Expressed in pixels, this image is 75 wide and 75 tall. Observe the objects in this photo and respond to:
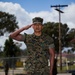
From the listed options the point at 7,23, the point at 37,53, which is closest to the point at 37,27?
the point at 37,53

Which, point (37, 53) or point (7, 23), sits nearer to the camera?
point (37, 53)

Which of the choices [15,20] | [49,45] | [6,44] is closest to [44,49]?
[49,45]

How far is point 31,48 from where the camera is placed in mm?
5949

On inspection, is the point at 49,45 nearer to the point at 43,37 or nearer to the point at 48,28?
the point at 43,37

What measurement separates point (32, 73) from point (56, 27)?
7012cm

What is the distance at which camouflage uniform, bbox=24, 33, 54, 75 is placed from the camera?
5.89 m

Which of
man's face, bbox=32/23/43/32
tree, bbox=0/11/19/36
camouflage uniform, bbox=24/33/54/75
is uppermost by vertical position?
tree, bbox=0/11/19/36

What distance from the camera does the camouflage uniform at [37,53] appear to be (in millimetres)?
5895

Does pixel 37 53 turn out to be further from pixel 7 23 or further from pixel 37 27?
pixel 7 23

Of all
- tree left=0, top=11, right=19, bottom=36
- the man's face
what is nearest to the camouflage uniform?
the man's face

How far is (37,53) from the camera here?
5953 millimetres

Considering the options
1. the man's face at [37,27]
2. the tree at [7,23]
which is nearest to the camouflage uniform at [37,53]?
the man's face at [37,27]

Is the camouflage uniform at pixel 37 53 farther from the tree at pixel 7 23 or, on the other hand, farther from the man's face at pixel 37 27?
the tree at pixel 7 23

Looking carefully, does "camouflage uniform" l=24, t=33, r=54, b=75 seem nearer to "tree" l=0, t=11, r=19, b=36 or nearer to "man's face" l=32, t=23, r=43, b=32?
"man's face" l=32, t=23, r=43, b=32
